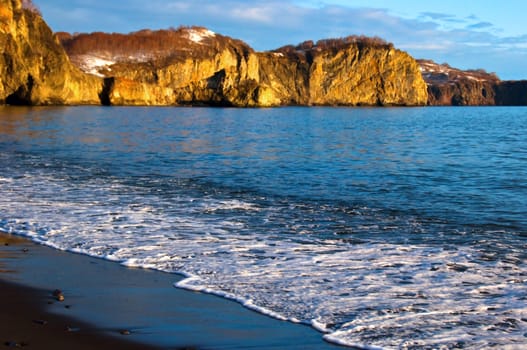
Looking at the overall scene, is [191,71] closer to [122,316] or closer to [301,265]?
[301,265]

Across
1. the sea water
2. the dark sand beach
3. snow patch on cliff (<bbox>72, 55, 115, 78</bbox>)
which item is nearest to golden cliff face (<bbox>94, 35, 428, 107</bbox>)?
snow patch on cliff (<bbox>72, 55, 115, 78</bbox>)

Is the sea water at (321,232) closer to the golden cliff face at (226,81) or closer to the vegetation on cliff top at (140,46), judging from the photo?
the golden cliff face at (226,81)

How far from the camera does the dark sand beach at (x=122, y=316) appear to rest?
493cm

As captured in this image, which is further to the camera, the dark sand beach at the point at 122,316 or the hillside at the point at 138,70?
the hillside at the point at 138,70

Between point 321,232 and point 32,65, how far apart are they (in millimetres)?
96084

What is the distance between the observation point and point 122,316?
5535 millimetres

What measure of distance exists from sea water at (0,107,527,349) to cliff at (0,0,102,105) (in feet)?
253

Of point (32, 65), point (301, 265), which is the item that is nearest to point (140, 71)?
point (32, 65)

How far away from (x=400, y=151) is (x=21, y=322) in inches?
964

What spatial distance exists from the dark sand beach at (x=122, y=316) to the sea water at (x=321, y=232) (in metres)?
0.34

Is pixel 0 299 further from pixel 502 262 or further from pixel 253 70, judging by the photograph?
pixel 253 70

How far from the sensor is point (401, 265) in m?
7.85

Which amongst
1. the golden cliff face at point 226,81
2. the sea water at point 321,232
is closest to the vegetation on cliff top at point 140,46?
the golden cliff face at point 226,81

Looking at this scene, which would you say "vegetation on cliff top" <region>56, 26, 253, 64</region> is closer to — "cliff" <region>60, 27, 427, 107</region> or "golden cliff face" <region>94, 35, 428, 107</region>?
"cliff" <region>60, 27, 427, 107</region>
